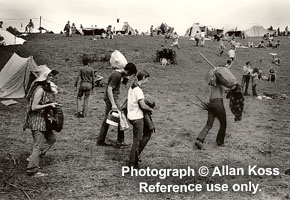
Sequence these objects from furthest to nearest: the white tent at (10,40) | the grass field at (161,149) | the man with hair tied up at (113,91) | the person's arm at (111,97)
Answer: the white tent at (10,40)
the man with hair tied up at (113,91)
the person's arm at (111,97)
the grass field at (161,149)

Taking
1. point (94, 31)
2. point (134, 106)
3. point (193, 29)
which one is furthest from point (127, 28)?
point (134, 106)

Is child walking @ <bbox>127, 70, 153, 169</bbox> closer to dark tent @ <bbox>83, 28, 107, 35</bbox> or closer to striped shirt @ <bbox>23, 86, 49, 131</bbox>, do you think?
striped shirt @ <bbox>23, 86, 49, 131</bbox>

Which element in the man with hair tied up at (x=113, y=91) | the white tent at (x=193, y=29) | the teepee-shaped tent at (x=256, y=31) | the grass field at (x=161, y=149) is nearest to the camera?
the grass field at (x=161, y=149)

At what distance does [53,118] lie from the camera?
5.33 m

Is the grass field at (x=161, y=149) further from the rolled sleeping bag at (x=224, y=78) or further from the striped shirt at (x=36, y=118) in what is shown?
the rolled sleeping bag at (x=224, y=78)

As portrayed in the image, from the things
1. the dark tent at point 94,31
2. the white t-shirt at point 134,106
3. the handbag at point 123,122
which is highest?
the dark tent at point 94,31

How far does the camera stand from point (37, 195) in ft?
14.8

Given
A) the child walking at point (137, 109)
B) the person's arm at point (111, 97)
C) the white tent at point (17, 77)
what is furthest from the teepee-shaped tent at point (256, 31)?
the child walking at point (137, 109)

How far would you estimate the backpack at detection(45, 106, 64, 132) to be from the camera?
5.26 metres

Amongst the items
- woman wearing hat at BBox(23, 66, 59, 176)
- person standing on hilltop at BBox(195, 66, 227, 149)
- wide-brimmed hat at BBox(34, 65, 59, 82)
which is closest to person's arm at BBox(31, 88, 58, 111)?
woman wearing hat at BBox(23, 66, 59, 176)

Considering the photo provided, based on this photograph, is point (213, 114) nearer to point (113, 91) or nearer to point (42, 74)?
point (113, 91)

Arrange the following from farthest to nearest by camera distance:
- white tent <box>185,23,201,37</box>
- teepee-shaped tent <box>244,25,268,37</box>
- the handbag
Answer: teepee-shaped tent <box>244,25,268,37</box> → white tent <box>185,23,201,37</box> → the handbag

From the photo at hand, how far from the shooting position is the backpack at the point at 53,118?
5.26m

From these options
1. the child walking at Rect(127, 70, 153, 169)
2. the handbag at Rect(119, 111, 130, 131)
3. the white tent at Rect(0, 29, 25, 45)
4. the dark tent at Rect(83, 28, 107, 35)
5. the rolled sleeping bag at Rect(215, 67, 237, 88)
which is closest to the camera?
the child walking at Rect(127, 70, 153, 169)
